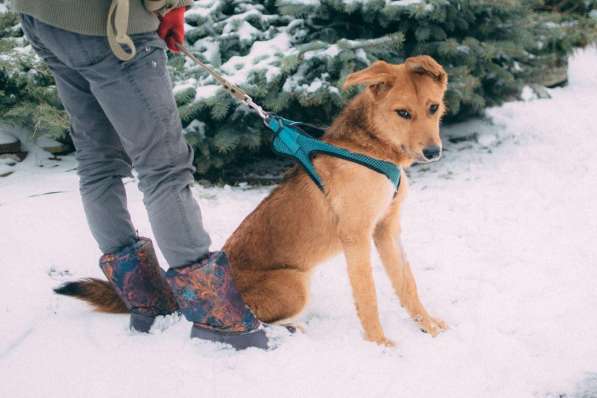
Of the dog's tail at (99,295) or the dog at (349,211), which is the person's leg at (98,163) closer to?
the dog's tail at (99,295)

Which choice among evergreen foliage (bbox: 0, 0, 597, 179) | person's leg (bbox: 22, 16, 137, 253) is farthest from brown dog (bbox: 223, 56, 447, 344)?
evergreen foliage (bbox: 0, 0, 597, 179)

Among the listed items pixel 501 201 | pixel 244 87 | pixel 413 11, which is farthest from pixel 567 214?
pixel 244 87

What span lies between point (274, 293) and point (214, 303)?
486mm

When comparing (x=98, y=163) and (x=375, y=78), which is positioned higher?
(x=375, y=78)

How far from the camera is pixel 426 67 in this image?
2746 mm

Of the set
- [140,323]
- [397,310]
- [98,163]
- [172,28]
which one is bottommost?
[397,310]

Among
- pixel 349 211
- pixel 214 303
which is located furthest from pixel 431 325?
pixel 214 303

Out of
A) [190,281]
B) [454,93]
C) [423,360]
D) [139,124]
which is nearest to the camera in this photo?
[139,124]

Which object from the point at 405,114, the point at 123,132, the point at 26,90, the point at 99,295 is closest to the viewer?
the point at 123,132

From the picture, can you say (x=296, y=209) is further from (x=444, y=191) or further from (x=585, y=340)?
(x=444, y=191)

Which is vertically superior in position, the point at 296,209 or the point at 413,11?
the point at 413,11

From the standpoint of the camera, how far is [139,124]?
2037 mm

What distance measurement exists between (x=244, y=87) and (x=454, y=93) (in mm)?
2054

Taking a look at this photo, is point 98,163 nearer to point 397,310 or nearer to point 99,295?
point 99,295
